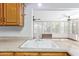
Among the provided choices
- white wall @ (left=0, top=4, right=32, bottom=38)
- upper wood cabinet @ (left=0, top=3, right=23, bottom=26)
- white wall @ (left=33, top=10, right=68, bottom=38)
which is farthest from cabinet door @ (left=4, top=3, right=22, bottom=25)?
white wall @ (left=33, top=10, right=68, bottom=38)

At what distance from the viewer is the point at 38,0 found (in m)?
0.76

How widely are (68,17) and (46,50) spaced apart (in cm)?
235

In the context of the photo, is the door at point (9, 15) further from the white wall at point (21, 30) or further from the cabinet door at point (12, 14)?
the white wall at point (21, 30)

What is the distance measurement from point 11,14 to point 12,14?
0.06 ft

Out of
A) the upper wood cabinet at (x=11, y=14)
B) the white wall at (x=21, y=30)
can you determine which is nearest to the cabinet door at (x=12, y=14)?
the upper wood cabinet at (x=11, y=14)

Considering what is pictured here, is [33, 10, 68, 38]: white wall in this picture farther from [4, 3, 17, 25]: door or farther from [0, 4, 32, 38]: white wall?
[4, 3, 17, 25]: door

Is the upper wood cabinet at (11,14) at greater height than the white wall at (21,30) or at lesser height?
greater

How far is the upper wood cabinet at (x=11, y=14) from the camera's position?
2.90 meters

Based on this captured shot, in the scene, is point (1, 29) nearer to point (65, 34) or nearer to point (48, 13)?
point (48, 13)

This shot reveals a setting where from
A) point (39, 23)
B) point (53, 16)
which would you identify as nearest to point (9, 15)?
point (39, 23)

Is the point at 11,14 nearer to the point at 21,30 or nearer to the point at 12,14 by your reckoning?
the point at 12,14

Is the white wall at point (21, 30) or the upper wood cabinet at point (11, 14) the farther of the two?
the white wall at point (21, 30)

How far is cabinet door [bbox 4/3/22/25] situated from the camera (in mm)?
2898

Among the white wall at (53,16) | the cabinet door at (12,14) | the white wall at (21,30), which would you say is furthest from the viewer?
the white wall at (53,16)
